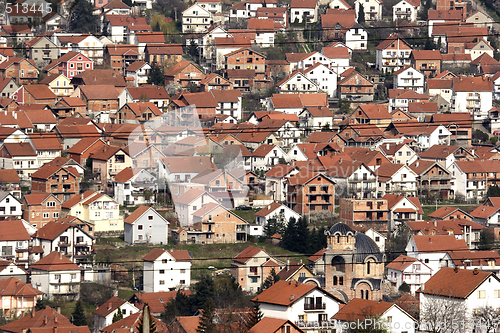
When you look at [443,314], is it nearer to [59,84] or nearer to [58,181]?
[58,181]

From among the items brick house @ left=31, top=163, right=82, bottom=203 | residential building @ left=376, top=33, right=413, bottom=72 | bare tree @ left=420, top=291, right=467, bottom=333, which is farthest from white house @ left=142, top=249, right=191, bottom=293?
residential building @ left=376, top=33, right=413, bottom=72

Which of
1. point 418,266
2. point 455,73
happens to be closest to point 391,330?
point 418,266

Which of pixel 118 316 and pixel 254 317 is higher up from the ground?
pixel 254 317

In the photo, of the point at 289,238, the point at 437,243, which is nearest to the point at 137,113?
the point at 289,238

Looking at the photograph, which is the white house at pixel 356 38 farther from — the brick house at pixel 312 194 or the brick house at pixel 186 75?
the brick house at pixel 312 194

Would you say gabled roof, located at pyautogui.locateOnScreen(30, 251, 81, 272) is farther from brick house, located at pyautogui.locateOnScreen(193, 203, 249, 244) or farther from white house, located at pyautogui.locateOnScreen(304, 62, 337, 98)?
white house, located at pyautogui.locateOnScreen(304, 62, 337, 98)

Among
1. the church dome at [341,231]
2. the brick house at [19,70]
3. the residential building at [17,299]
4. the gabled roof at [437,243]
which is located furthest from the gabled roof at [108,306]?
the brick house at [19,70]

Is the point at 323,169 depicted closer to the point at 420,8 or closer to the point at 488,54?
the point at 488,54

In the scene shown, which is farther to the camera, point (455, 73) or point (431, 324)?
point (455, 73)
